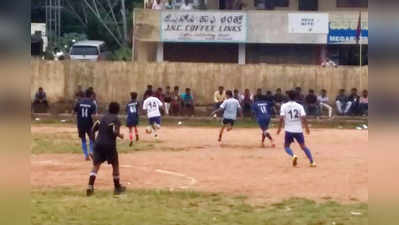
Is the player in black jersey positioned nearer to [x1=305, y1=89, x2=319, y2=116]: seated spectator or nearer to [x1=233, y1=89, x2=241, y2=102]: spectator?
[x1=233, y1=89, x2=241, y2=102]: spectator

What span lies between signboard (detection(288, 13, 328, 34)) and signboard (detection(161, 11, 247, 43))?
2321mm

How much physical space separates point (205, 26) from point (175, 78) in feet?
17.2

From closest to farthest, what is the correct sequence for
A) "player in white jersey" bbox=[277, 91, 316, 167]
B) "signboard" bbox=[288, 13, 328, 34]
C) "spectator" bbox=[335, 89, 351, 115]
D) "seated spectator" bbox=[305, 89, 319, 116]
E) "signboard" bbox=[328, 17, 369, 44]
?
"player in white jersey" bbox=[277, 91, 316, 167], "seated spectator" bbox=[305, 89, 319, 116], "spectator" bbox=[335, 89, 351, 115], "signboard" bbox=[328, 17, 369, 44], "signboard" bbox=[288, 13, 328, 34]

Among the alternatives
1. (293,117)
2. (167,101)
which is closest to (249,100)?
(167,101)

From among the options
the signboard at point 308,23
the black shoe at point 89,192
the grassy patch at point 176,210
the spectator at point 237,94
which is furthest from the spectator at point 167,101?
the black shoe at point 89,192

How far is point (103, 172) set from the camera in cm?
1573

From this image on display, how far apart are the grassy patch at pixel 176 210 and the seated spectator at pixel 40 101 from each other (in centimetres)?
1969

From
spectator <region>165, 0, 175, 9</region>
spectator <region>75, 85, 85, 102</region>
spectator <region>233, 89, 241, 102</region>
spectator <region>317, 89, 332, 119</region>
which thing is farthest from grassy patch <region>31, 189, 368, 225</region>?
spectator <region>165, 0, 175, 9</region>

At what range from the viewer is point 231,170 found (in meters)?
16.1

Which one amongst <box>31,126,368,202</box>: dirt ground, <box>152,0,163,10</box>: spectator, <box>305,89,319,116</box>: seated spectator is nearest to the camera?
<box>31,126,368,202</box>: dirt ground

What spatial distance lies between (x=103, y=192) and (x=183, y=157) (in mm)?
6278

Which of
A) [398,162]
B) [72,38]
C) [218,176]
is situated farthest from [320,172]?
[72,38]

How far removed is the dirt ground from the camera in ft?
43.4

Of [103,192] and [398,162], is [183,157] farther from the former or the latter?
[398,162]
